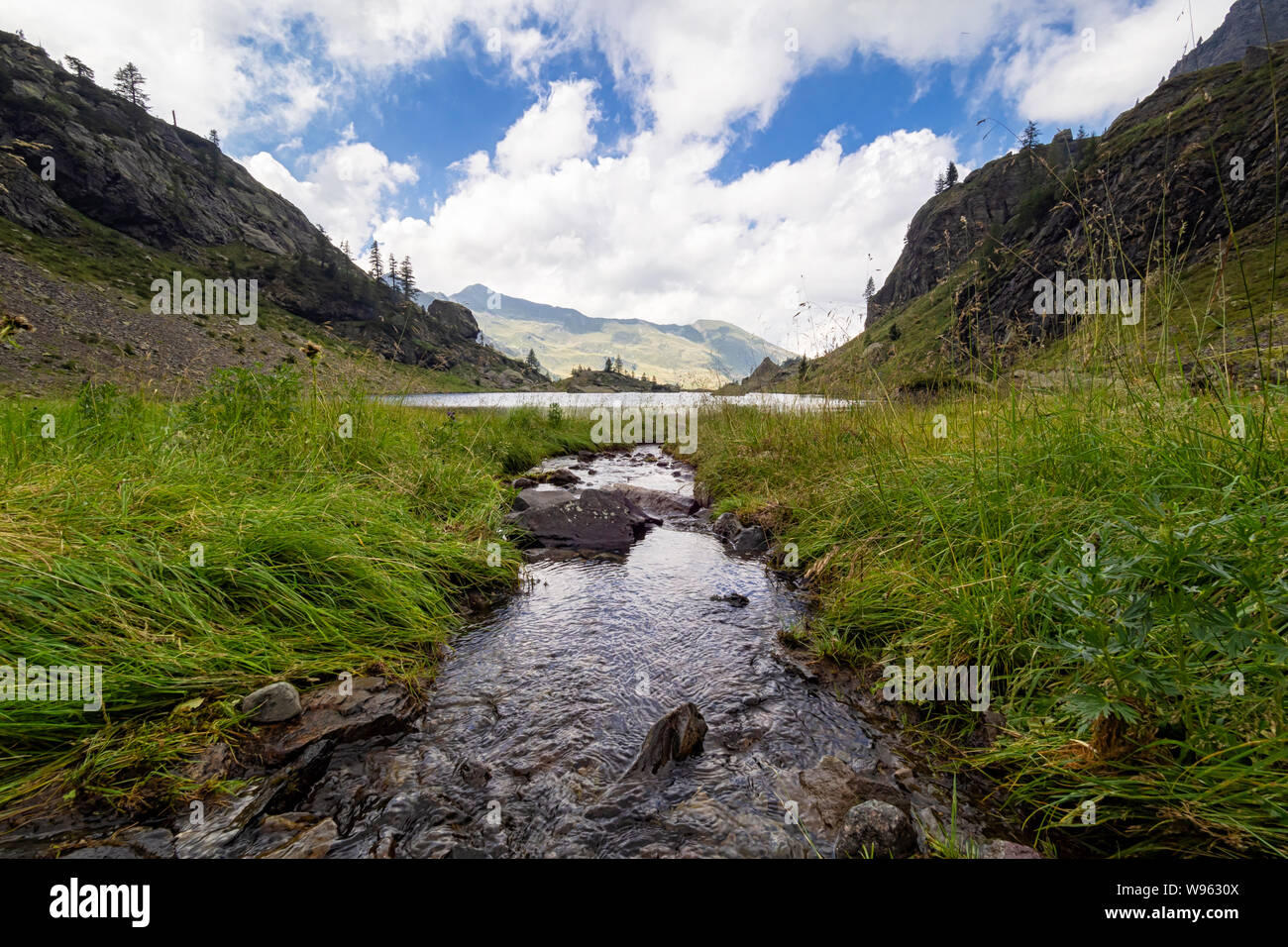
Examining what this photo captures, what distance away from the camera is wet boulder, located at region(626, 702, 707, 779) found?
2.67m

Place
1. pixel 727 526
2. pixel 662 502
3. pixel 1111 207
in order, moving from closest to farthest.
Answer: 1. pixel 1111 207
2. pixel 727 526
3. pixel 662 502

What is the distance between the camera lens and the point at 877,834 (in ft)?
6.75

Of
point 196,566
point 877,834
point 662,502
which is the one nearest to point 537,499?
point 662,502

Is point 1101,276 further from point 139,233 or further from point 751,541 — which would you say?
point 139,233

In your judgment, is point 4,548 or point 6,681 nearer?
point 6,681

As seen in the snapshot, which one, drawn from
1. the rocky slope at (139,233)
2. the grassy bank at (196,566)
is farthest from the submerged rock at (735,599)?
the rocky slope at (139,233)

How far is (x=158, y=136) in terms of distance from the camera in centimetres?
10100

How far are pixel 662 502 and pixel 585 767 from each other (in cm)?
705

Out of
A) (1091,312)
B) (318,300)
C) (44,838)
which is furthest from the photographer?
(318,300)

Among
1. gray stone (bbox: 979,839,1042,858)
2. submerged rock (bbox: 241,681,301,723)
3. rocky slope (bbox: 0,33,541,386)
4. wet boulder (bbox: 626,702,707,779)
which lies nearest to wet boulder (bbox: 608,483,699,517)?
wet boulder (bbox: 626,702,707,779)
